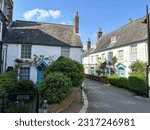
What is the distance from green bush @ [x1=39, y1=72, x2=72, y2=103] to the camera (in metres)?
9.56

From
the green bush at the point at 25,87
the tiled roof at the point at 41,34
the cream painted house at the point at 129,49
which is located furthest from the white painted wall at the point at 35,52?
the cream painted house at the point at 129,49

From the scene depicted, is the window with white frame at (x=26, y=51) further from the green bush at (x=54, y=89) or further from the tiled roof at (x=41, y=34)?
the green bush at (x=54, y=89)

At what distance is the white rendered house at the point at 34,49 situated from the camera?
1953 cm

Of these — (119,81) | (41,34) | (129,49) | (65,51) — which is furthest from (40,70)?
(129,49)

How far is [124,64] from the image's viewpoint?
88.4 feet

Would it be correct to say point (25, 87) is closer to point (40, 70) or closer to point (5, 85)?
point (5, 85)

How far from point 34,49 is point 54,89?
11415 mm

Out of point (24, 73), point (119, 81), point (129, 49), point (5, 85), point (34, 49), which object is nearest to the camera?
point (5, 85)

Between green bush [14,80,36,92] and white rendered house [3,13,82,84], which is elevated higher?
white rendered house [3,13,82,84]

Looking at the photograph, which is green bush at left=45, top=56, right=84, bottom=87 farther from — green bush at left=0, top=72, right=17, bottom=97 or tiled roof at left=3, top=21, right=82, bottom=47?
tiled roof at left=3, top=21, right=82, bottom=47

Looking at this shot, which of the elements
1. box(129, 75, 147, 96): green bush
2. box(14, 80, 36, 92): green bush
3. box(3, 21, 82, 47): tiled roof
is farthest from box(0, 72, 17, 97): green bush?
box(129, 75, 147, 96): green bush

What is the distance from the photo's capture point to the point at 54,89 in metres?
9.70

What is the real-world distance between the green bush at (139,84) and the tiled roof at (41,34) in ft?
24.3

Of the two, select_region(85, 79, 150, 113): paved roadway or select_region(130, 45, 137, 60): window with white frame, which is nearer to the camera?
select_region(85, 79, 150, 113): paved roadway
